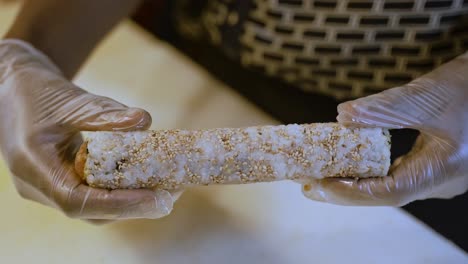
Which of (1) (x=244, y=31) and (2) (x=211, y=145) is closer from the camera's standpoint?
(2) (x=211, y=145)

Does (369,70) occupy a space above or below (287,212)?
above

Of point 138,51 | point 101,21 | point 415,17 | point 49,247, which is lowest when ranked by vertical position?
point 49,247

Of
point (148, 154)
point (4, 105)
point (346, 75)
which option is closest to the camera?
point (148, 154)

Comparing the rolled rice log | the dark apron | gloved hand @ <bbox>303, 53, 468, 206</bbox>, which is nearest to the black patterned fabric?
the dark apron

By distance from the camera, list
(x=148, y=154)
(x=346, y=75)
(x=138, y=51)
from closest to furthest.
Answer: (x=148, y=154), (x=346, y=75), (x=138, y=51)

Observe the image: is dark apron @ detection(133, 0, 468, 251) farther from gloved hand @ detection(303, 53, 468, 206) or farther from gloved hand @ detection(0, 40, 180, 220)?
gloved hand @ detection(0, 40, 180, 220)

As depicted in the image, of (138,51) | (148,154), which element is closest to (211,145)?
(148,154)

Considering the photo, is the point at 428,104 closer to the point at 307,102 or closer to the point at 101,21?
the point at 307,102

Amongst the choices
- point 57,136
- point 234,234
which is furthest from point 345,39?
point 57,136
